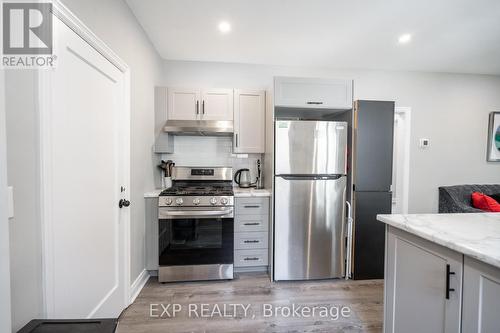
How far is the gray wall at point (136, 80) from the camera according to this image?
4.99 feet

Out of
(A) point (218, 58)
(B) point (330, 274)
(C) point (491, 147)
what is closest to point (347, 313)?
(B) point (330, 274)

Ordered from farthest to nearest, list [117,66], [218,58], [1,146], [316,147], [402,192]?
[402,192] < [218,58] < [316,147] < [117,66] < [1,146]

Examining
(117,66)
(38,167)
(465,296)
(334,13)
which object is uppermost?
(334,13)

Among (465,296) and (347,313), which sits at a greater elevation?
(465,296)

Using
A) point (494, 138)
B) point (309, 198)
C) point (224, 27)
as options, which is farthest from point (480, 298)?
point (494, 138)

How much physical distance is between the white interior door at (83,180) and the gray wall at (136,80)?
179 mm

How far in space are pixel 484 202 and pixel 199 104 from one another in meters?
4.08

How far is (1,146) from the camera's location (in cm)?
69

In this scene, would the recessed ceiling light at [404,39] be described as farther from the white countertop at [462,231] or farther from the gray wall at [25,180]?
the gray wall at [25,180]

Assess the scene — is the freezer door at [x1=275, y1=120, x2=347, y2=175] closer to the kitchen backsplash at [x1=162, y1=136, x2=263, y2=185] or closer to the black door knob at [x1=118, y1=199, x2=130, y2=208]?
the kitchen backsplash at [x1=162, y1=136, x2=263, y2=185]

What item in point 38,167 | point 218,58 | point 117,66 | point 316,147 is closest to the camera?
point 38,167

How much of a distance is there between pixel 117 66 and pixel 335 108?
2.16 m

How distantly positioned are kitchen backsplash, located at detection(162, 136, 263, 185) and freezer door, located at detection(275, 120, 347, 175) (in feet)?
2.83

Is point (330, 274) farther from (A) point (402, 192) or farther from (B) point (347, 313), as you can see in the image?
(A) point (402, 192)
